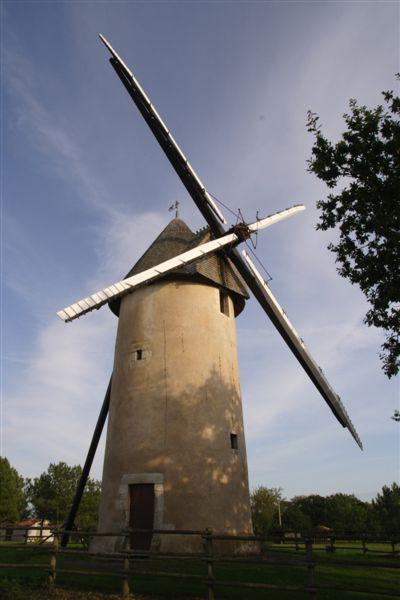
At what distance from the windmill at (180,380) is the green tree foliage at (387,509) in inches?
1846

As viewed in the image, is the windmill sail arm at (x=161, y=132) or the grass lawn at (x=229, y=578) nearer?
the grass lawn at (x=229, y=578)

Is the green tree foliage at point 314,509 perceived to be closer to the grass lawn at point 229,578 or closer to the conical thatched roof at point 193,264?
the conical thatched roof at point 193,264

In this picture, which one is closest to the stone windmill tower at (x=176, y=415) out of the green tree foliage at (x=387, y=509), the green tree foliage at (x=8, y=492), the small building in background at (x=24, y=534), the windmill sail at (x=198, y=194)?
the windmill sail at (x=198, y=194)

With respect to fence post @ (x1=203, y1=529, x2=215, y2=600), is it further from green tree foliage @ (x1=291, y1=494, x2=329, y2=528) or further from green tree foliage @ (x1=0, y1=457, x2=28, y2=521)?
green tree foliage @ (x1=291, y1=494, x2=329, y2=528)

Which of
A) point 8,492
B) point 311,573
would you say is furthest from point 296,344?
point 8,492

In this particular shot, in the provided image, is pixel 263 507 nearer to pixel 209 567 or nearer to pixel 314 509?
pixel 314 509

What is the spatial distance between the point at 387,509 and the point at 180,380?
2306 inches

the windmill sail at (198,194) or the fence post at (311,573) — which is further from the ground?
the windmill sail at (198,194)

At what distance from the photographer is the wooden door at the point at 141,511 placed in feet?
40.6

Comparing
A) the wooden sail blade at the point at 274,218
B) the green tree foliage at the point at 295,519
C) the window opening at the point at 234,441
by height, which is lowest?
the green tree foliage at the point at 295,519

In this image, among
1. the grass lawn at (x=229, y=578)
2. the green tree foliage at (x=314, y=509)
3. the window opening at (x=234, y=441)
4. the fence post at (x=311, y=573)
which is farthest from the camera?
the green tree foliage at (x=314, y=509)

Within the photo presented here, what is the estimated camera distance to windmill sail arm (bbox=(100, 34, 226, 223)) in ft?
54.4

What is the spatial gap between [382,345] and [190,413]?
6.06 metres

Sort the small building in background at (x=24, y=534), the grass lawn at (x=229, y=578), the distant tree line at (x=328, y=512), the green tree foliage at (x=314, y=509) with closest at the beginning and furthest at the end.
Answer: the grass lawn at (x=229, y=578) < the small building in background at (x=24, y=534) < the distant tree line at (x=328, y=512) < the green tree foliage at (x=314, y=509)
